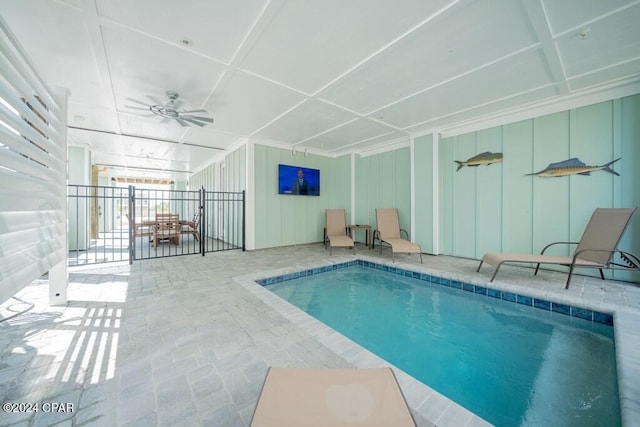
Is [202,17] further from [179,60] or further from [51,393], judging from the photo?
[51,393]

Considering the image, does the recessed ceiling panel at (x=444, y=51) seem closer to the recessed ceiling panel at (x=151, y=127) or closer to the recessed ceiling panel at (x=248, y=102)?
the recessed ceiling panel at (x=248, y=102)

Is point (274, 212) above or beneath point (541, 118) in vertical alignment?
beneath

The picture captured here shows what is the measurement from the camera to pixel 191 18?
2.28 metres

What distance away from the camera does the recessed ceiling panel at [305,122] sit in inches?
170

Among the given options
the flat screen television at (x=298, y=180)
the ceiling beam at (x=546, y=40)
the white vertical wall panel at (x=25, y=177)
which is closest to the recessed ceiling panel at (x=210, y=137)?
the flat screen television at (x=298, y=180)

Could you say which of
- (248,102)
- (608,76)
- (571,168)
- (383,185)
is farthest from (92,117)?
(571,168)

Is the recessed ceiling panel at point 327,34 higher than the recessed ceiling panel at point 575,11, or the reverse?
the recessed ceiling panel at point 327,34

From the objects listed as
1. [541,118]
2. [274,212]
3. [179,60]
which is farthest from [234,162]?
[541,118]

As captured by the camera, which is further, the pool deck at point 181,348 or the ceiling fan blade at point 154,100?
the ceiling fan blade at point 154,100

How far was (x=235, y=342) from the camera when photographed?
77.6 inches

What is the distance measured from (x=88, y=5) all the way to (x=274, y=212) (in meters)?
4.84

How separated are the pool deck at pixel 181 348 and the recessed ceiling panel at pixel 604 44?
2853 millimetres

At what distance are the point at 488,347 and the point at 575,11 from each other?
322 centimetres

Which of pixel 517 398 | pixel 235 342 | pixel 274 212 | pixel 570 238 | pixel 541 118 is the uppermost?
pixel 541 118
